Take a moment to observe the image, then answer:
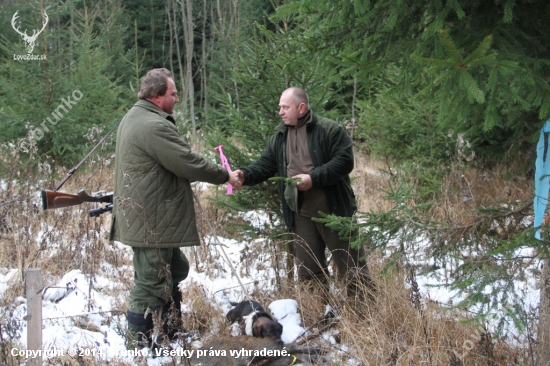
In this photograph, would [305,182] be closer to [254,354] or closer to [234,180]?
[234,180]

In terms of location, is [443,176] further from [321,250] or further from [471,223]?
[471,223]

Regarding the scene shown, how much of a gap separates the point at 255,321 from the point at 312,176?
122 centimetres

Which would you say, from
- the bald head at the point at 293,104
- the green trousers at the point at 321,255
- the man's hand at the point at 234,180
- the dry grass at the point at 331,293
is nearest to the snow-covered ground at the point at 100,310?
the dry grass at the point at 331,293

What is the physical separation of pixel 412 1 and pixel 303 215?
1.99 metres

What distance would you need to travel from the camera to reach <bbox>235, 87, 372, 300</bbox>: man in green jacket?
4035 millimetres

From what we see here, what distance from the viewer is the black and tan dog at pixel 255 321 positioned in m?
3.71

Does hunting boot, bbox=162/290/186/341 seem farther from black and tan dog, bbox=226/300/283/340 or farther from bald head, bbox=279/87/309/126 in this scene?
bald head, bbox=279/87/309/126

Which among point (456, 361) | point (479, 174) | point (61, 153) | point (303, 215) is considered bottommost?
point (456, 361)

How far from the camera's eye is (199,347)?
3730 mm

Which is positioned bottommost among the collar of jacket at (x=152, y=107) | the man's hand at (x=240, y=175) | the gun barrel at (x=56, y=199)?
the gun barrel at (x=56, y=199)

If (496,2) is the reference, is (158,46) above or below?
above

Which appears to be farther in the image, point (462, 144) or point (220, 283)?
point (462, 144)

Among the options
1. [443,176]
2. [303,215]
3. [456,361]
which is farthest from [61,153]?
[456,361]

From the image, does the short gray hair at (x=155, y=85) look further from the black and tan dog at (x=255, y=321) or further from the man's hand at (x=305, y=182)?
the black and tan dog at (x=255, y=321)
